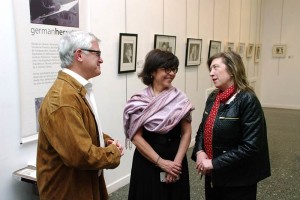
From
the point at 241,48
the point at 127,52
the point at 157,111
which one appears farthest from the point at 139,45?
the point at 241,48

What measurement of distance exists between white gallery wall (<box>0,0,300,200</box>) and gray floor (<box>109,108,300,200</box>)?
91cm

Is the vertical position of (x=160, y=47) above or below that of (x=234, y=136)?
above

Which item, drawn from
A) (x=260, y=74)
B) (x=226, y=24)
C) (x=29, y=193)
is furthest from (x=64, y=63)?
(x=260, y=74)

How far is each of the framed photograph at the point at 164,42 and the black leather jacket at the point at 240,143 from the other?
2385mm

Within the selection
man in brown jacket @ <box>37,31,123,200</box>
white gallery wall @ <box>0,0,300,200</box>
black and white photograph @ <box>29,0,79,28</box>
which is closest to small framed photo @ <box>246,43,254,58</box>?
white gallery wall @ <box>0,0,300,200</box>

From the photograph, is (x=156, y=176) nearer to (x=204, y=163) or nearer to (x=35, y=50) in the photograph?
(x=204, y=163)

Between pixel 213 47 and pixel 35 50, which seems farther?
pixel 213 47

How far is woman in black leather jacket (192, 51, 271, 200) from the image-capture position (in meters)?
1.87

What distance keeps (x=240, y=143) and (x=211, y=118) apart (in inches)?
A: 9.7

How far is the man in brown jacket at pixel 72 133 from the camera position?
1472mm

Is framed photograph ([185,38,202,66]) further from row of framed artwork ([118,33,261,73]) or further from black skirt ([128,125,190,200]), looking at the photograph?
black skirt ([128,125,190,200])

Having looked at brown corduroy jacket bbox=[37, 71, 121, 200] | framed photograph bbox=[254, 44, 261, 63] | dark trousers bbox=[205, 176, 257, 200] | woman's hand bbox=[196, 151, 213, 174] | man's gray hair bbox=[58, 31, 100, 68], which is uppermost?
framed photograph bbox=[254, 44, 261, 63]

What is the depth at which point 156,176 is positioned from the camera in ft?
6.95

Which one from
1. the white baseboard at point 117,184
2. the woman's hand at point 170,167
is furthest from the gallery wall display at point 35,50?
the white baseboard at point 117,184
